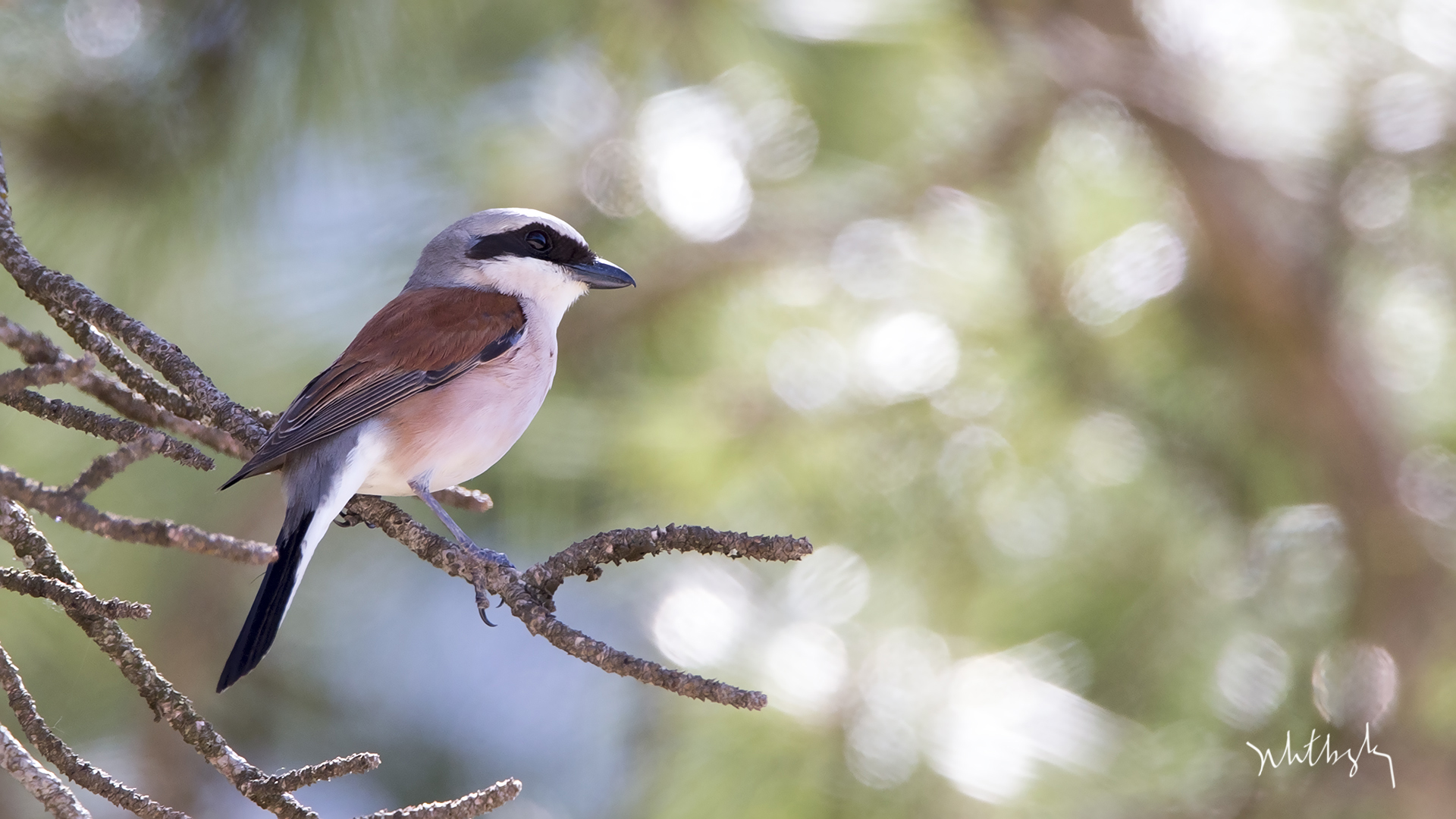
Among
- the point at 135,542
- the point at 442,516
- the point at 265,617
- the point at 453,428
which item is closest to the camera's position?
the point at 135,542

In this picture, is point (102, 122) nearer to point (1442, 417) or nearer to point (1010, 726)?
point (1010, 726)

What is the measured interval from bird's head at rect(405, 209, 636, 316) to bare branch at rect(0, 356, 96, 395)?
196 centimetres

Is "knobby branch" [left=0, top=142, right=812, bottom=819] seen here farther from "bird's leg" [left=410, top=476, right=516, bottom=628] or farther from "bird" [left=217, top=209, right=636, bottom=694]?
"bird" [left=217, top=209, right=636, bottom=694]

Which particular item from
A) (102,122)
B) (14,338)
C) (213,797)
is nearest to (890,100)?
(102,122)

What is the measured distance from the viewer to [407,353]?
2660mm

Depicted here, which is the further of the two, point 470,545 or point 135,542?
point 470,545

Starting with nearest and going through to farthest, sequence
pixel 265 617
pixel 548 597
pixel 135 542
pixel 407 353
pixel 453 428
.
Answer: pixel 135 542 < pixel 548 597 < pixel 265 617 < pixel 453 428 < pixel 407 353

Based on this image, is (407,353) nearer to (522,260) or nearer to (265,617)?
(522,260)

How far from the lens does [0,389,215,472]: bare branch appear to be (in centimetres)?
123

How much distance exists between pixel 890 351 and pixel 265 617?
7.67 feet
